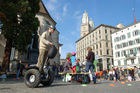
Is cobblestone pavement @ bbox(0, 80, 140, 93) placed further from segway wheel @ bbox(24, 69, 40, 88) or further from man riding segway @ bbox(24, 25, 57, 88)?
man riding segway @ bbox(24, 25, 57, 88)

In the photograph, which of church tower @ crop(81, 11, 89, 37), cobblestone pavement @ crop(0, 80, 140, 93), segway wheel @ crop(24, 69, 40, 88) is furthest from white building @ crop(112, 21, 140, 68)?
church tower @ crop(81, 11, 89, 37)

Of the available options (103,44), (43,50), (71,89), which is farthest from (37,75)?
(103,44)

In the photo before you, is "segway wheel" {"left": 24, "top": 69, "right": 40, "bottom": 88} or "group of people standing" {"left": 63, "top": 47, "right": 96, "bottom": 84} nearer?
"segway wheel" {"left": 24, "top": 69, "right": 40, "bottom": 88}

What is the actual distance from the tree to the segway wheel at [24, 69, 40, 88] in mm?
9360

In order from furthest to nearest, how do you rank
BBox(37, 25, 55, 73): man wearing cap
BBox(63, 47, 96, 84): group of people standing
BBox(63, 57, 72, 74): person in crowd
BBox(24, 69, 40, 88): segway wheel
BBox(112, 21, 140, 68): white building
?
1. BBox(112, 21, 140, 68): white building
2. BBox(63, 57, 72, 74): person in crowd
3. BBox(63, 47, 96, 84): group of people standing
4. BBox(37, 25, 55, 73): man wearing cap
5. BBox(24, 69, 40, 88): segway wheel

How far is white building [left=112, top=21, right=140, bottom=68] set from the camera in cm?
4009

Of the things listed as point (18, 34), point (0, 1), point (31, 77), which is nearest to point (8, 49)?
point (18, 34)

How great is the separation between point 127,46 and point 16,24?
40356mm

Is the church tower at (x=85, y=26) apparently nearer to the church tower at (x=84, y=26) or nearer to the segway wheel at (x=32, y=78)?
the church tower at (x=84, y=26)

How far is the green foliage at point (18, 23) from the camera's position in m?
11.8

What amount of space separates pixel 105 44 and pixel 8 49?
48.4 meters

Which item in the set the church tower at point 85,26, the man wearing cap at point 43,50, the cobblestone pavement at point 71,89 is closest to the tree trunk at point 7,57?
the cobblestone pavement at point 71,89

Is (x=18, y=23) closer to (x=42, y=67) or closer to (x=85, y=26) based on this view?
(x=42, y=67)

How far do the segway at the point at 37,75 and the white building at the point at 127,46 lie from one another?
41250mm
